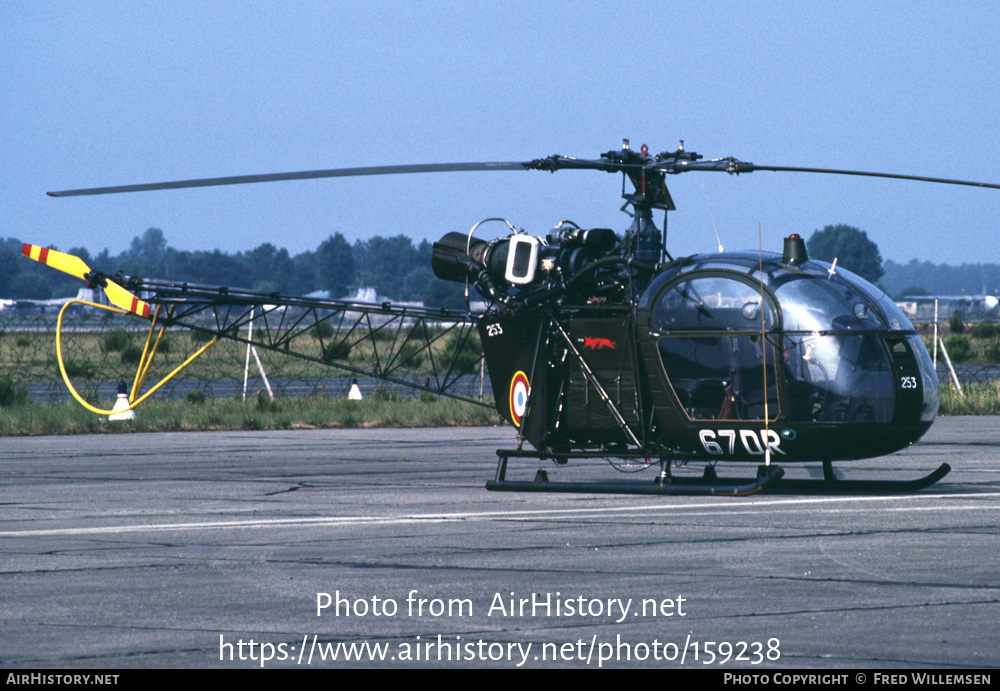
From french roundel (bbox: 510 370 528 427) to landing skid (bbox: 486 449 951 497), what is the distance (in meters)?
0.51

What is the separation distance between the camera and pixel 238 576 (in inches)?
320

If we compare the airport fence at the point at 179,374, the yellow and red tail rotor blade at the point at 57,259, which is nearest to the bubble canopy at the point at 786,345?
the yellow and red tail rotor blade at the point at 57,259

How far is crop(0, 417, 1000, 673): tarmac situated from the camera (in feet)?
19.9

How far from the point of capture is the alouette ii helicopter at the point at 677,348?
36.1 ft

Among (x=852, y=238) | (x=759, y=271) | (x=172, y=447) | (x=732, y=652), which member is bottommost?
(x=172, y=447)

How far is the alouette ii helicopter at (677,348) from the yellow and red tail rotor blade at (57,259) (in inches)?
129

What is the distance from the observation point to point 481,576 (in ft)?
26.3

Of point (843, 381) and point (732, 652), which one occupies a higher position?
point (843, 381)

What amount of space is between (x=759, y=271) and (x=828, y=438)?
1797mm

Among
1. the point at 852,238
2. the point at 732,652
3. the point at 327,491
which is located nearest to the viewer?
the point at 732,652

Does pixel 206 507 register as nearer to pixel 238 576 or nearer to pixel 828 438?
pixel 238 576

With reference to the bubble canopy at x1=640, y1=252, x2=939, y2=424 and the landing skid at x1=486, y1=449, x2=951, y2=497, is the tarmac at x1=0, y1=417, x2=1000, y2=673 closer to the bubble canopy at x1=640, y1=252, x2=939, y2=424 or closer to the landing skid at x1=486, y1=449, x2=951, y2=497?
the landing skid at x1=486, y1=449, x2=951, y2=497
